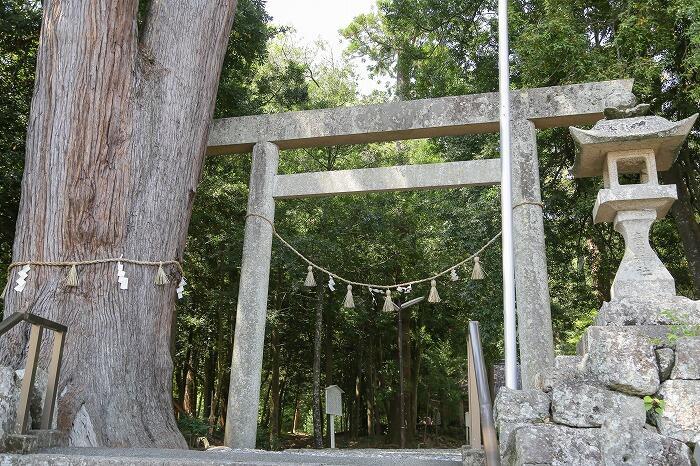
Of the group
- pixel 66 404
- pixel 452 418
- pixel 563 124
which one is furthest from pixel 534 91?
pixel 452 418

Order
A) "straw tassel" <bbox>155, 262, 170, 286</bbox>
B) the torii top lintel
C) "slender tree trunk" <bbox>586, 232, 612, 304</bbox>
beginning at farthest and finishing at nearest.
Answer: "slender tree trunk" <bbox>586, 232, 612, 304</bbox> → the torii top lintel → "straw tassel" <bbox>155, 262, 170, 286</bbox>

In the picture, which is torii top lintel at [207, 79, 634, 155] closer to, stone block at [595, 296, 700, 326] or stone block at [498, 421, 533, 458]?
stone block at [595, 296, 700, 326]

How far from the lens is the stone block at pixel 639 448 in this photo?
7.80 ft

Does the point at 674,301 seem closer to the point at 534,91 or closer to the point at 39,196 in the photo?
the point at 534,91

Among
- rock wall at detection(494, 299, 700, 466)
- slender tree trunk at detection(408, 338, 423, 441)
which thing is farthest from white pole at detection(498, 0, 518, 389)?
slender tree trunk at detection(408, 338, 423, 441)

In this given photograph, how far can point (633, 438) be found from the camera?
7.91 ft

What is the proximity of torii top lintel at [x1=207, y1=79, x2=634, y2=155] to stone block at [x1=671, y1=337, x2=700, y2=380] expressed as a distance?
3058 mm

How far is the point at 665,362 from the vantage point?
2783 mm

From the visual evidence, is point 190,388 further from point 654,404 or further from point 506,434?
point 654,404

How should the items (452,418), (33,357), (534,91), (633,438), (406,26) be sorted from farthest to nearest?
(452,418)
(406,26)
(534,91)
(33,357)
(633,438)

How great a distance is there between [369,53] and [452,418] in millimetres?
11058

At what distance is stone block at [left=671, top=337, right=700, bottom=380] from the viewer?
2701mm

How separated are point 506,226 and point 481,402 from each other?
1.97 m

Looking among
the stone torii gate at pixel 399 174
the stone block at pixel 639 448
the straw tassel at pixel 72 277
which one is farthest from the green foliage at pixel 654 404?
the straw tassel at pixel 72 277
